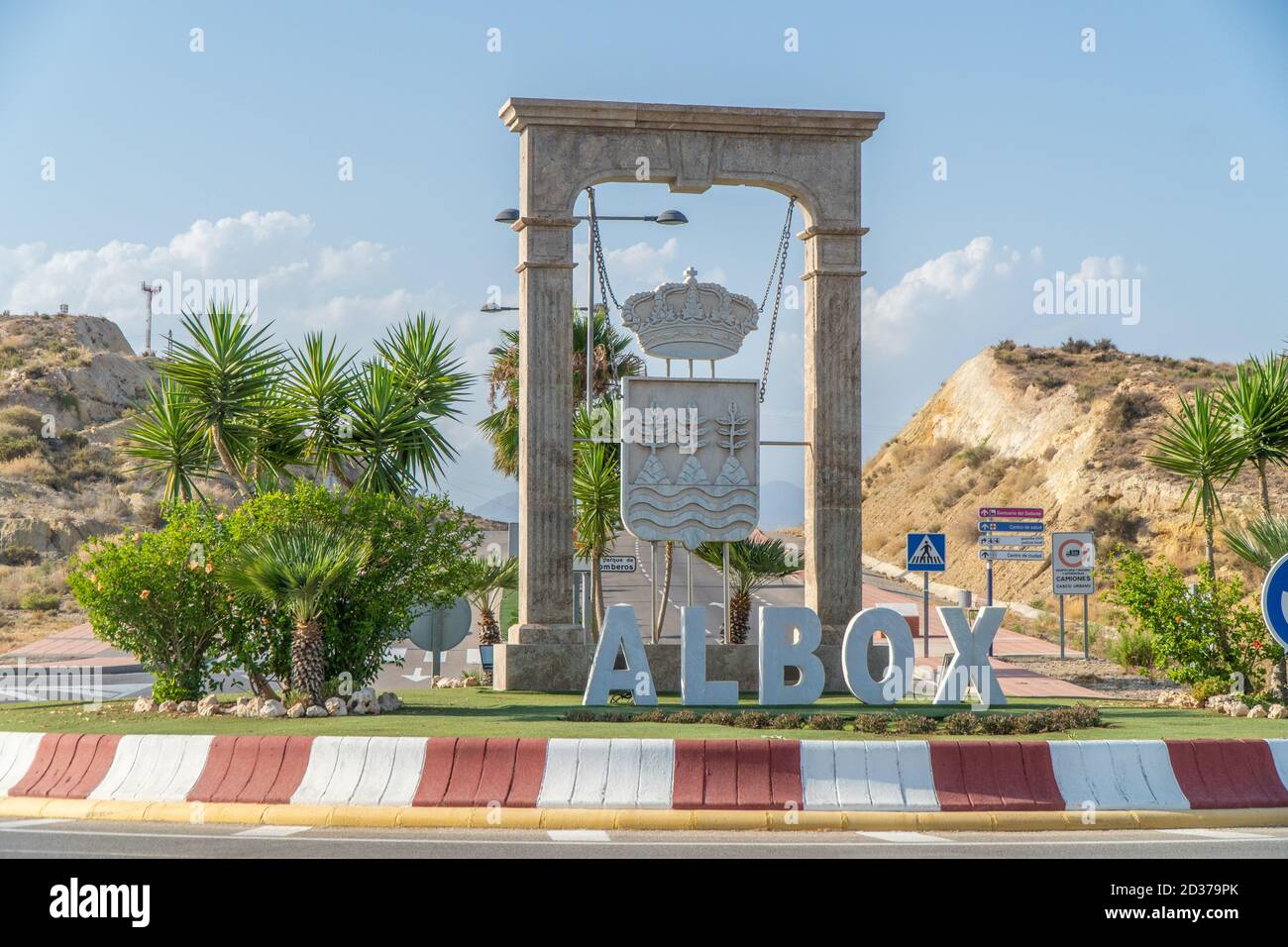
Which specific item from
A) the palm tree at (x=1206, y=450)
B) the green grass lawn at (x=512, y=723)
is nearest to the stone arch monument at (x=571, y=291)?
the green grass lawn at (x=512, y=723)

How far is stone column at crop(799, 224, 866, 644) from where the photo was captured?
63.4ft

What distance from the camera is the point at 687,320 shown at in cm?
1877

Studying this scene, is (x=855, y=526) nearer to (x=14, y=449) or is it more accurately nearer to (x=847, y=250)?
(x=847, y=250)

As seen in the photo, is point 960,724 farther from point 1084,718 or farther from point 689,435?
point 689,435

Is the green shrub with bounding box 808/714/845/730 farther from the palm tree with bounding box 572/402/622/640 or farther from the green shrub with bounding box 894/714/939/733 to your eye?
the palm tree with bounding box 572/402/622/640

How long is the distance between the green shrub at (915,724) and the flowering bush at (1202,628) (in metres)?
4.90

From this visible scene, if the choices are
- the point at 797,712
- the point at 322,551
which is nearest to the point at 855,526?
the point at 797,712

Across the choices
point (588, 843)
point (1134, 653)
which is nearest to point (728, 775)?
point (588, 843)

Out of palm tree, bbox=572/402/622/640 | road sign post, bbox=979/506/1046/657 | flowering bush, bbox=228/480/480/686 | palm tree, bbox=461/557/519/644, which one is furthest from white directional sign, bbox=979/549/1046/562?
flowering bush, bbox=228/480/480/686

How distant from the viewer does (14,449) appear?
73000mm

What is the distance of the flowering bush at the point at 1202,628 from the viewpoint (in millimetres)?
17219

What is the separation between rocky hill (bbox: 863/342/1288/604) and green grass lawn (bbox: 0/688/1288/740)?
1511 inches

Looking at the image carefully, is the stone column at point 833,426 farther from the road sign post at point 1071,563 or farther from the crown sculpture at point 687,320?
the road sign post at point 1071,563
